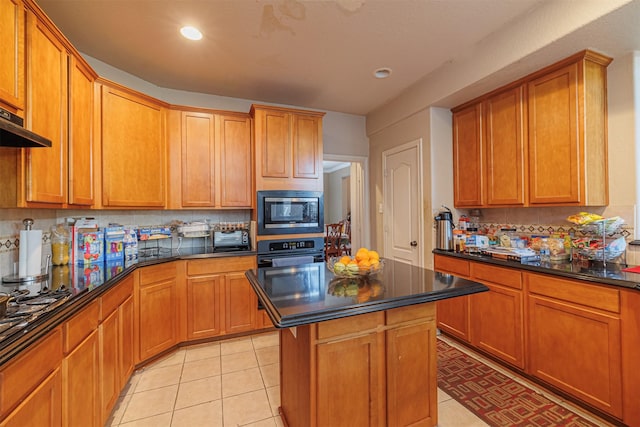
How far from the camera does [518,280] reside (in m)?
2.21

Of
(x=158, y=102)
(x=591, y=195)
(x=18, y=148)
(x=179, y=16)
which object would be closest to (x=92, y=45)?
(x=158, y=102)

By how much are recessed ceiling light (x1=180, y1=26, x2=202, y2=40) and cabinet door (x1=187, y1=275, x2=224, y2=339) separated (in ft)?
7.05

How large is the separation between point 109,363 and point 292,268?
4.20 feet

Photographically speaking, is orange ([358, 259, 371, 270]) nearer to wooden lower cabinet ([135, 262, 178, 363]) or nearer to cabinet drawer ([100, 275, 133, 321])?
cabinet drawer ([100, 275, 133, 321])

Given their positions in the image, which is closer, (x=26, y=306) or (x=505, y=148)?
(x=26, y=306)

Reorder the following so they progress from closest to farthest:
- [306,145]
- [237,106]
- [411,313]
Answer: [411,313]
[306,145]
[237,106]

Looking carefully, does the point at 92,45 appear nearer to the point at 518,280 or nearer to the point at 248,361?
the point at 248,361

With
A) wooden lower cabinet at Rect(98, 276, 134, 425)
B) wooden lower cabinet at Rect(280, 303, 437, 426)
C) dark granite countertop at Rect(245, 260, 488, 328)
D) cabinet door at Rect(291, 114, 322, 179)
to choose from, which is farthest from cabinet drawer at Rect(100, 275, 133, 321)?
cabinet door at Rect(291, 114, 322, 179)

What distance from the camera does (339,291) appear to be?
1.40 meters

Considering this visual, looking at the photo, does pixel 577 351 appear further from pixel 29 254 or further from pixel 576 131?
pixel 29 254

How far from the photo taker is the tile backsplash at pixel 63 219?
1765 mm

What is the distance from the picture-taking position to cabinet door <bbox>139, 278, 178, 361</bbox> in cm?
243

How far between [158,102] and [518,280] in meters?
3.63

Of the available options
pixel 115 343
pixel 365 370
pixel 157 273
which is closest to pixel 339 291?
pixel 365 370
